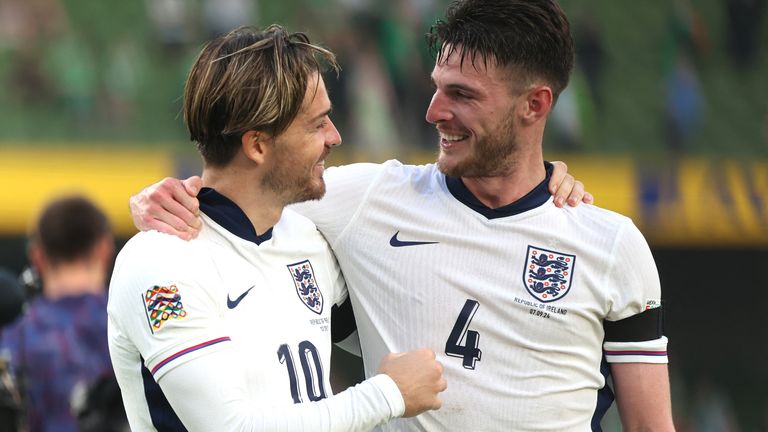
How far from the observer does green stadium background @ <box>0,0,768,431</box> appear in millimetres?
9094

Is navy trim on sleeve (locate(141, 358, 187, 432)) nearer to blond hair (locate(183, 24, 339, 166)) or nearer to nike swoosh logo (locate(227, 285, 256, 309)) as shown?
nike swoosh logo (locate(227, 285, 256, 309))

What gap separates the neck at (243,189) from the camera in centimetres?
256

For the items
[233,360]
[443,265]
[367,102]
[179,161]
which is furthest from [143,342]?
[367,102]

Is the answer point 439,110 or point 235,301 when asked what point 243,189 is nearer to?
point 235,301

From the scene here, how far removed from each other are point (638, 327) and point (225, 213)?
1073 mm

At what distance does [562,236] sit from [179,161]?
270 inches

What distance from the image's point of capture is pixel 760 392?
9.52 metres

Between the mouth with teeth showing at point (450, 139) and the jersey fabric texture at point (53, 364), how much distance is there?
1806 mm

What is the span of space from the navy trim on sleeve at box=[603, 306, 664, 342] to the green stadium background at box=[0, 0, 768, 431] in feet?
18.6

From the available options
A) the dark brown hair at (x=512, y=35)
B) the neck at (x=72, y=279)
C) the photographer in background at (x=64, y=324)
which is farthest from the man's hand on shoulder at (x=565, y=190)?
the neck at (x=72, y=279)

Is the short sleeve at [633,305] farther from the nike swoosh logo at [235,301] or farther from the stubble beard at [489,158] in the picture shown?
the nike swoosh logo at [235,301]

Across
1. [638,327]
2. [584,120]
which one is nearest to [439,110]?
[638,327]

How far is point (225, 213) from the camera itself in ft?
8.29

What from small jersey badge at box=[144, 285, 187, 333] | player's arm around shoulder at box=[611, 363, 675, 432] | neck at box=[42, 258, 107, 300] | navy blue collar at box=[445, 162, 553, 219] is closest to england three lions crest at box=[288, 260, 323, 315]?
small jersey badge at box=[144, 285, 187, 333]
